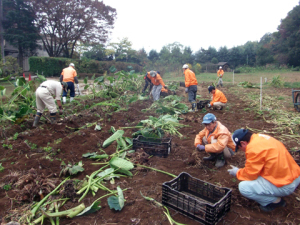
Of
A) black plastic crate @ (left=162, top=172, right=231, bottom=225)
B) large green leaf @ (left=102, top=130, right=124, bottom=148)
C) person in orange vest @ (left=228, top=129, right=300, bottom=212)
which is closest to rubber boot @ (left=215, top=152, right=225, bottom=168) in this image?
black plastic crate @ (left=162, top=172, right=231, bottom=225)

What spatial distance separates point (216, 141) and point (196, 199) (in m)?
1.34

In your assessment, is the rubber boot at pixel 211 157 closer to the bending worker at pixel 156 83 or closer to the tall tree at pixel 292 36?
the bending worker at pixel 156 83

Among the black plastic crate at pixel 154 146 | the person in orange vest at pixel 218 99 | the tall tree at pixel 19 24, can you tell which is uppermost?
the tall tree at pixel 19 24

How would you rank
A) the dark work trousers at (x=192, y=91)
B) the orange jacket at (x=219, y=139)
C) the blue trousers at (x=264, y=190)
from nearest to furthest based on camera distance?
the blue trousers at (x=264, y=190) → the orange jacket at (x=219, y=139) → the dark work trousers at (x=192, y=91)

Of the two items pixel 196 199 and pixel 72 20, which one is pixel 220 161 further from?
pixel 72 20

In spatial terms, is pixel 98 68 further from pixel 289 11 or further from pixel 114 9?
pixel 289 11

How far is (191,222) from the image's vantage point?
237 centimetres

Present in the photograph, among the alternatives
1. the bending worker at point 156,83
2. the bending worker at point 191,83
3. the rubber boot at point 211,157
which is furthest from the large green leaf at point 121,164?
the bending worker at point 156,83

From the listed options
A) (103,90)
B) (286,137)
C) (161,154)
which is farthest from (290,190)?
(103,90)

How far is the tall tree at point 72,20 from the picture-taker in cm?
2233

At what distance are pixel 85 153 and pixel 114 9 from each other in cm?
2552

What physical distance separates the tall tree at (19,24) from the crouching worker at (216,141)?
24.5 metres

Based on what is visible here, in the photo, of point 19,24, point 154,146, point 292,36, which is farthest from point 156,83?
point 292,36

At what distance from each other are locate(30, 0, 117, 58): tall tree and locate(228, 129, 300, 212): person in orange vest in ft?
80.5
